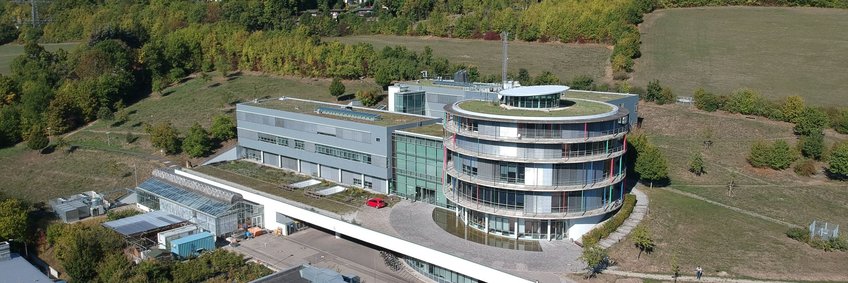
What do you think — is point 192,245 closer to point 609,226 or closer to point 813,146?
point 609,226

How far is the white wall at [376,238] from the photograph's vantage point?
3563 centimetres

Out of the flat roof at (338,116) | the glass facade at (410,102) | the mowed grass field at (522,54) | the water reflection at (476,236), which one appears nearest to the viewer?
the water reflection at (476,236)

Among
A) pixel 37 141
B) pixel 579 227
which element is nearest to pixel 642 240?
pixel 579 227

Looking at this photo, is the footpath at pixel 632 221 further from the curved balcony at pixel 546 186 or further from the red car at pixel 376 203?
the red car at pixel 376 203

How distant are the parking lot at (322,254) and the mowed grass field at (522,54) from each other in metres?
40.9

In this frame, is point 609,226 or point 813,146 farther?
point 813,146

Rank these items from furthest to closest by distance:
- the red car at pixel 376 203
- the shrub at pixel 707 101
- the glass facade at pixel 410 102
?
the shrub at pixel 707 101, the glass facade at pixel 410 102, the red car at pixel 376 203

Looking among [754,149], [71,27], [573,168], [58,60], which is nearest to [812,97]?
[754,149]

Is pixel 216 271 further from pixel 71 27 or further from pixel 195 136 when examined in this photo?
pixel 71 27

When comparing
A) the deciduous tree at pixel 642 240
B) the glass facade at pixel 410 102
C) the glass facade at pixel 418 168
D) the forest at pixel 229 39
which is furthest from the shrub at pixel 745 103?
the glass facade at pixel 418 168

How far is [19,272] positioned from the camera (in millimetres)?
40875

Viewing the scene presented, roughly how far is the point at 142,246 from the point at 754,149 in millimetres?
45296

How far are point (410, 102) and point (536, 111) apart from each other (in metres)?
19.7

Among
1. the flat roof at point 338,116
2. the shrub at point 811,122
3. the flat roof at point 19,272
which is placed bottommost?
the flat roof at point 19,272
